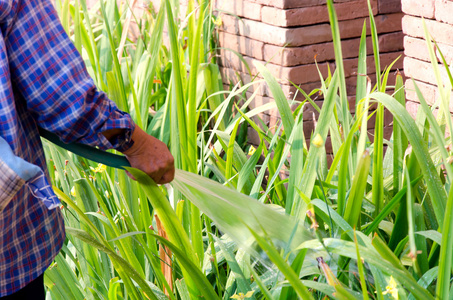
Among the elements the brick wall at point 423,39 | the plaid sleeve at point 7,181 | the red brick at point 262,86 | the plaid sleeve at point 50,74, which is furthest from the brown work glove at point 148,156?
the red brick at point 262,86

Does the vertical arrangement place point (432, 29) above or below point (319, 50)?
above

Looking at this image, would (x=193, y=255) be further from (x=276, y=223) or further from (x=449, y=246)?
(x=449, y=246)

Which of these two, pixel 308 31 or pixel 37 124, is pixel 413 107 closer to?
pixel 308 31

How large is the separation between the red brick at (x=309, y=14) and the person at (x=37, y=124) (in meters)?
1.07

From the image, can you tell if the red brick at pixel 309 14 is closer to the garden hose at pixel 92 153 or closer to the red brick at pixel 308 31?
the red brick at pixel 308 31

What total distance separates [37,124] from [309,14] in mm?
1265

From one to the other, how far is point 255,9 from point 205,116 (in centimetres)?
50

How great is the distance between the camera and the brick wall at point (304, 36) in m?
1.97

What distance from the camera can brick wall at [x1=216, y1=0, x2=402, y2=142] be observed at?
1974 millimetres

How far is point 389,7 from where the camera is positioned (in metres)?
2.06

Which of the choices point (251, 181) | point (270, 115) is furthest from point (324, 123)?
point (270, 115)

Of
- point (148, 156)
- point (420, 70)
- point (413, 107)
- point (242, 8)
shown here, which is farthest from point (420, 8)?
point (148, 156)

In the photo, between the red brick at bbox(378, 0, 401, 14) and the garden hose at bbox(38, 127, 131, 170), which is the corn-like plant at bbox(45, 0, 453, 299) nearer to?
the garden hose at bbox(38, 127, 131, 170)

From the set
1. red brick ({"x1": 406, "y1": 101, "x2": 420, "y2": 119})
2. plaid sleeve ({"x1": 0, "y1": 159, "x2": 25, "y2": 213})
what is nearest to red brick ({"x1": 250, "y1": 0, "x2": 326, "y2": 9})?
red brick ({"x1": 406, "y1": 101, "x2": 420, "y2": 119})
